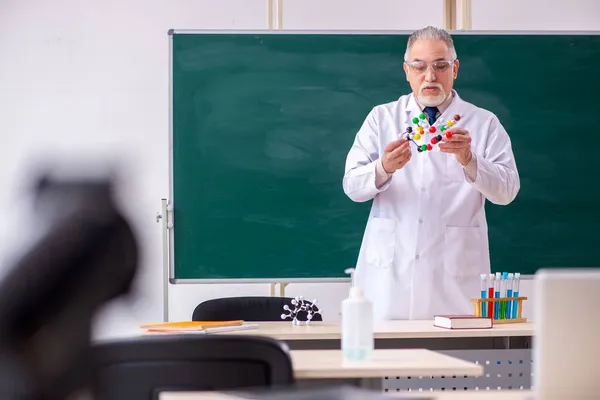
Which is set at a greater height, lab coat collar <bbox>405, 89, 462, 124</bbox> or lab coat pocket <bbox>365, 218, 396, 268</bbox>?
lab coat collar <bbox>405, 89, 462, 124</bbox>

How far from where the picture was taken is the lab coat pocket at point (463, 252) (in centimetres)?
371

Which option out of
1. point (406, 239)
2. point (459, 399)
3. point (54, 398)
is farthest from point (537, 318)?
point (406, 239)

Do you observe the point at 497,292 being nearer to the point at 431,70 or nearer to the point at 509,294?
the point at 509,294

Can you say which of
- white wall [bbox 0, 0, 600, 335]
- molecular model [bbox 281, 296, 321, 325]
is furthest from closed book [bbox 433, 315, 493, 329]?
white wall [bbox 0, 0, 600, 335]

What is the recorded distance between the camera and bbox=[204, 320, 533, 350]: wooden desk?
2.82 meters

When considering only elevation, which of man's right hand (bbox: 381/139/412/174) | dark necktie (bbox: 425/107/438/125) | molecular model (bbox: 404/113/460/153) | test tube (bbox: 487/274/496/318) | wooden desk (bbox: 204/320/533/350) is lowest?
wooden desk (bbox: 204/320/533/350)

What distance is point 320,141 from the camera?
14.4ft

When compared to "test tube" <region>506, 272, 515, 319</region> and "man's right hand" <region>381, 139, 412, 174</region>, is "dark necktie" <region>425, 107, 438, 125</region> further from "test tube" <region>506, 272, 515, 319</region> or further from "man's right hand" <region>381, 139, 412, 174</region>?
"test tube" <region>506, 272, 515, 319</region>

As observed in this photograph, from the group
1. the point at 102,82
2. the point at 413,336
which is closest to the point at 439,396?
the point at 413,336

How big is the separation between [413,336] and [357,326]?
91 cm

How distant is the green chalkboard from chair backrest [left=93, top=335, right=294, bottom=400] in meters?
2.72

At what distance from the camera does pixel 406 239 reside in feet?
12.3

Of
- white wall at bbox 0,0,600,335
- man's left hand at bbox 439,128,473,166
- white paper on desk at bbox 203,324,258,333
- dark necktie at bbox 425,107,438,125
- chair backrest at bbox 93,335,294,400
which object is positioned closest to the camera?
chair backrest at bbox 93,335,294,400

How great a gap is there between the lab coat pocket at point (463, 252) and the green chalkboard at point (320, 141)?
711 millimetres
